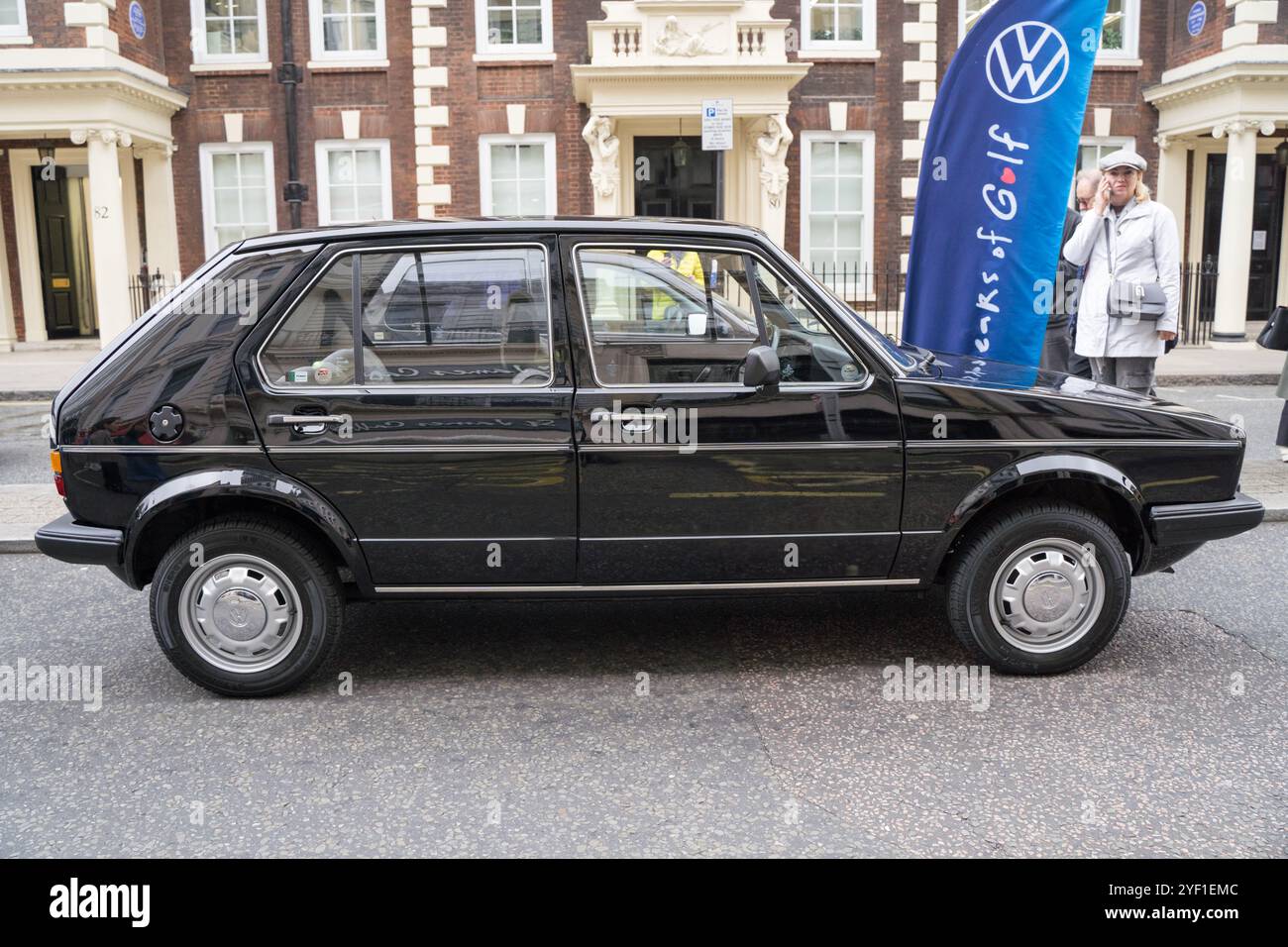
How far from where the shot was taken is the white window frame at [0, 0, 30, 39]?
17672mm

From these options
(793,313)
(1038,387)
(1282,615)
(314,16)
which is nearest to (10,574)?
(793,313)

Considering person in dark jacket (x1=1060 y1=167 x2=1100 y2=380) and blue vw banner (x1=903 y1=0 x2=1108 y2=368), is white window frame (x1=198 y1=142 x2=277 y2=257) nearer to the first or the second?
person in dark jacket (x1=1060 y1=167 x2=1100 y2=380)

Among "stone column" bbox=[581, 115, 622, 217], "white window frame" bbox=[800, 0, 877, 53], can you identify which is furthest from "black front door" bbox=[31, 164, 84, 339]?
"white window frame" bbox=[800, 0, 877, 53]

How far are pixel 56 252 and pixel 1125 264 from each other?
19769 millimetres

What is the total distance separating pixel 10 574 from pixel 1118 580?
5865 millimetres

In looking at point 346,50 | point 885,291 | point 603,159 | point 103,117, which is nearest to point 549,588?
point 603,159

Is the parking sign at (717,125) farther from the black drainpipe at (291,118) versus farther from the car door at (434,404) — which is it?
the black drainpipe at (291,118)

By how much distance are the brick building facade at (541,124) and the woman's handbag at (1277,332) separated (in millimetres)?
10772

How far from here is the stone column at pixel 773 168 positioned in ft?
59.2

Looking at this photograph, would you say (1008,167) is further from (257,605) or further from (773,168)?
(773,168)

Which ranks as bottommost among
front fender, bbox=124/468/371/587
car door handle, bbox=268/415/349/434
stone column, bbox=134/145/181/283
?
front fender, bbox=124/468/371/587

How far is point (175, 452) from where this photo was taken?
4.38 meters

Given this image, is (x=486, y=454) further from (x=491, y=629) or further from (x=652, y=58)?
(x=652, y=58)

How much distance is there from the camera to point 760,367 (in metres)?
4.22
